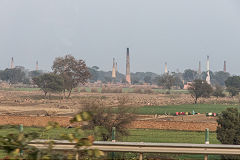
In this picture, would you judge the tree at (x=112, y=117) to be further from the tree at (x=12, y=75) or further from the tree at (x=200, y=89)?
the tree at (x=12, y=75)

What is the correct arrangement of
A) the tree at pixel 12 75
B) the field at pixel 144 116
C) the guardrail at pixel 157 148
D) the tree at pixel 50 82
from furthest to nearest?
the tree at pixel 12 75, the tree at pixel 50 82, the field at pixel 144 116, the guardrail at pixel 157 148

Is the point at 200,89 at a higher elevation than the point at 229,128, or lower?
higher

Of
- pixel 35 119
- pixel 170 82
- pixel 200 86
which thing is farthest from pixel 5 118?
pixel 170 82

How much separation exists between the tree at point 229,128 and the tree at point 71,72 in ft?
217

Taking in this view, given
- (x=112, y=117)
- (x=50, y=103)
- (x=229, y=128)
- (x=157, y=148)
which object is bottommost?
(x=50, y=103)

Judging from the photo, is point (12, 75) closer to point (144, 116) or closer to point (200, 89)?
point (200, 89)

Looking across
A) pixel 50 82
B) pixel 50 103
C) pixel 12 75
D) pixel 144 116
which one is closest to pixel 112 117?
pixel 144 116

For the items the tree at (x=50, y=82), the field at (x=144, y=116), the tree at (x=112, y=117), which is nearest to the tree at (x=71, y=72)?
the tree at (x=50, y=82)

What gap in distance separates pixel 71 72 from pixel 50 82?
10312 mm

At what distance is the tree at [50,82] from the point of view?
262 feet

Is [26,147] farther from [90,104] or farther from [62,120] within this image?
[62,120]

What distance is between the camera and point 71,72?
90625 mm

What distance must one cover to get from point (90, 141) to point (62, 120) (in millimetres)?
28345

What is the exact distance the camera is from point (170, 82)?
115m
